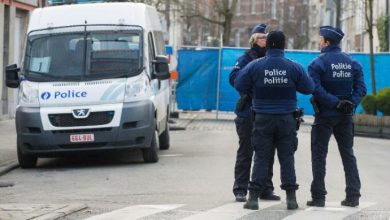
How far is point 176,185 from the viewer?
12375mm

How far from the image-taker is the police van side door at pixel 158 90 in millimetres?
15613

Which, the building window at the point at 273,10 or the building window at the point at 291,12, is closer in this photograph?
the building window at the point at 291,12

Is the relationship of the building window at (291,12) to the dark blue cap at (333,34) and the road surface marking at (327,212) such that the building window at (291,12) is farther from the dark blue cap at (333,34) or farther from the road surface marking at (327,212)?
the road surface marking at (327,212)

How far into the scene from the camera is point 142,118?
14.8 m

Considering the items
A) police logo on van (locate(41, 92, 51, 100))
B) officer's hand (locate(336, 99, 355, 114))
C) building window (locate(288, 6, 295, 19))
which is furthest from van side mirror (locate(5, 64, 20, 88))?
building window (locate(288, 6, 295, 19))

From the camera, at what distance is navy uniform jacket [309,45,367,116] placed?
998cm

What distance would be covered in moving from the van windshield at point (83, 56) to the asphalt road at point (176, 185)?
148 centimetres

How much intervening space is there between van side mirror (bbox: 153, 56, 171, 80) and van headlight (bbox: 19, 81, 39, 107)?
6.54ft

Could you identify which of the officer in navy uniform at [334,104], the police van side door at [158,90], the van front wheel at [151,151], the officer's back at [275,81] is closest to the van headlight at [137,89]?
the police van side door at [158,90]

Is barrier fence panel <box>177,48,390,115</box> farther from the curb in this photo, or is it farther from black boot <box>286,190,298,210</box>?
black boot <box>286,190,298,210</box>

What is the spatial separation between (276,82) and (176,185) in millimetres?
3225

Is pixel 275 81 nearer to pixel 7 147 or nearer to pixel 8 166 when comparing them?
pixel 8 166

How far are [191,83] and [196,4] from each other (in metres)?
18.3

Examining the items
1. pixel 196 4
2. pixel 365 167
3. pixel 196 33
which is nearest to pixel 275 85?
pixel 365 167
